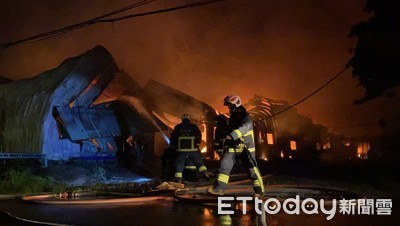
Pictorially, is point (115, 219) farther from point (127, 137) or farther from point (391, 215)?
point (127, 137)

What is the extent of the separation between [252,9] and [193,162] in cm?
747

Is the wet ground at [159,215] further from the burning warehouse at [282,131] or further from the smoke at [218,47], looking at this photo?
the burning warehouse at [282,131]

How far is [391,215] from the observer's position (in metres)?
6.36

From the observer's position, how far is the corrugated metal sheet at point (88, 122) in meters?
14.9

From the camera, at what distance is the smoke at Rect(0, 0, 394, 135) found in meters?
16.0

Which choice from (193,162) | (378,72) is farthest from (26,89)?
(378,72)

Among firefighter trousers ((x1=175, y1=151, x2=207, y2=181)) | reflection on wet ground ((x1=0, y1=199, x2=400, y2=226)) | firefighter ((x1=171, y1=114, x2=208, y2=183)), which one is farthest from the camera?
firefighter ((x1=171, y1=114, x2=208, y2=183))

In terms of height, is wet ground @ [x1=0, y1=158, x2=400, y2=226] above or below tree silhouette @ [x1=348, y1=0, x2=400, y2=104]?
below

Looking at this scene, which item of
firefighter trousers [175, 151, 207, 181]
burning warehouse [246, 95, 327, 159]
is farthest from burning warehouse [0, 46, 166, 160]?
firefighter trousers [175, 151, 207, 181]

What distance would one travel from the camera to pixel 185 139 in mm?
10906

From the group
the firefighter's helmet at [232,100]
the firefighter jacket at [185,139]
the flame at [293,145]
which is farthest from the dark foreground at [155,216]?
the flame at [293,145]

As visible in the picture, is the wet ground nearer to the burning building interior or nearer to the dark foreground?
the dark foreground

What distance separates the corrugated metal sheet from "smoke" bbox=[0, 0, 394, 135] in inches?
82.4

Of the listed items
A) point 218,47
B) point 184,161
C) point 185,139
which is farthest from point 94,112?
point 184,161
